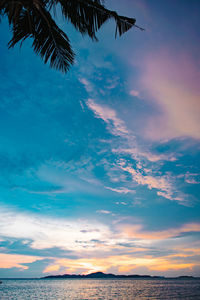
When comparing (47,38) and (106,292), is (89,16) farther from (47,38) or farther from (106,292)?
(106,292)

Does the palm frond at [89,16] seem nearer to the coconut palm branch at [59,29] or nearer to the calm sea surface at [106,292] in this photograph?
the coconut palm branch at [59,29]

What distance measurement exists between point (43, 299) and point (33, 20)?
155 ft

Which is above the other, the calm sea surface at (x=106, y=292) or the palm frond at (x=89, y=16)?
the palm frond at (x=89, y=16)

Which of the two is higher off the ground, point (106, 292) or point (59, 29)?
point (59, 29)

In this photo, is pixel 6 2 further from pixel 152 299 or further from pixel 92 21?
pixel 152 299

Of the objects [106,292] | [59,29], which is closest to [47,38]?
[59,29]

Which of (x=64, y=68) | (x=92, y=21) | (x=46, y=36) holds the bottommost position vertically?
(x=64, y=68)

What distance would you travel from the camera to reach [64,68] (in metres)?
4.90

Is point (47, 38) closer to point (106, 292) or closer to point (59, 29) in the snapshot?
point (59, 29)

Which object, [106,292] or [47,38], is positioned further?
[106,292]

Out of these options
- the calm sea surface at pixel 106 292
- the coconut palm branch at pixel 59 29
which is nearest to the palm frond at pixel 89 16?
the coconut palm branch at pixel 59 29

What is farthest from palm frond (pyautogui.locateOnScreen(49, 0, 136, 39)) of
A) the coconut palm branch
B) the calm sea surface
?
the calm sea surface

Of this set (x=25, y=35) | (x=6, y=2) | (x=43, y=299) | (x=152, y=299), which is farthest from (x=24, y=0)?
(x=43, y=299)

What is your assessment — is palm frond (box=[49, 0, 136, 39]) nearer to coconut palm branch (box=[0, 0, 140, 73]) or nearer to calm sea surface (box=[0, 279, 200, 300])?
coconut palm branch (box=[0, 0, 140, 73])
